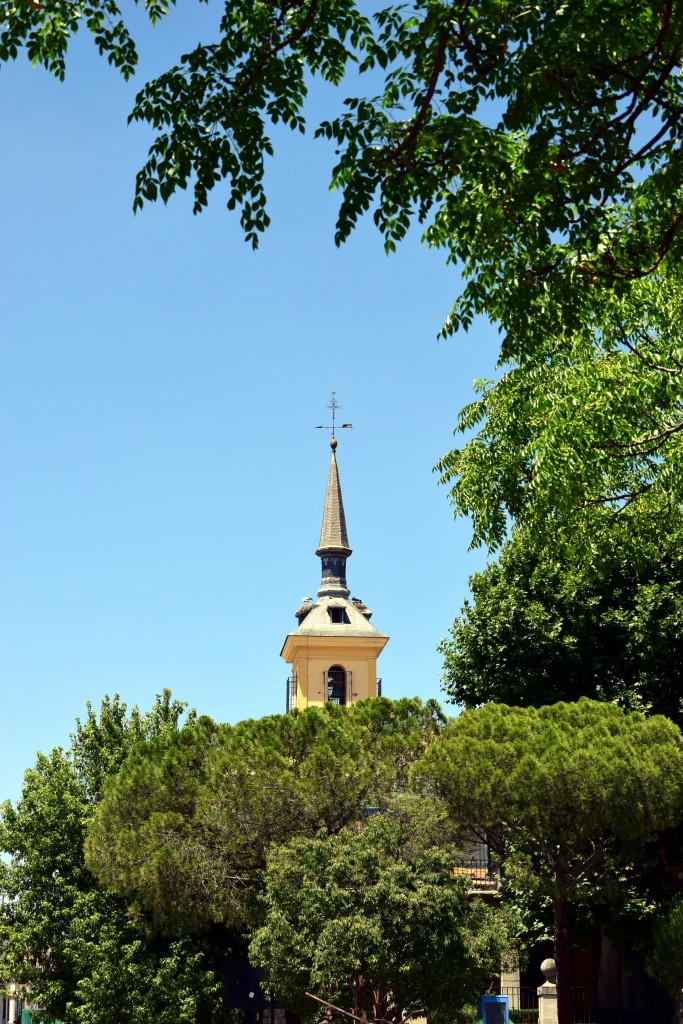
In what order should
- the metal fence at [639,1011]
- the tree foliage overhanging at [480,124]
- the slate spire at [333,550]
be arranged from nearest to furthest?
the tree foliage overhanging at [480,124] < the metal fence at [639,1011] < the slate spire at [333,550]

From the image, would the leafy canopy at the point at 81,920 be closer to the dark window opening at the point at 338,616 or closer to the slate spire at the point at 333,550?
the dark window opening at the point at 338,616

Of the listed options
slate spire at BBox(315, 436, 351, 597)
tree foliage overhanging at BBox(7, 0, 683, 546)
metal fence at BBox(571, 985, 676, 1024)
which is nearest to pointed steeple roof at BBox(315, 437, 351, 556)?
slate spire at BBox(315, 436, 351, 597)

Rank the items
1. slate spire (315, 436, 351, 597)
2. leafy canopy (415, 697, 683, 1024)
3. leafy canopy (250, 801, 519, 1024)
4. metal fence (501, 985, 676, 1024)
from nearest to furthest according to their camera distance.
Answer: leafy canopy (250, 801, 519, 1024) < leafy canopy (415, 697, 683, 1024) < metal fence (501, 985, 676, 1024) < slate spire (315, 436, 351, 597)

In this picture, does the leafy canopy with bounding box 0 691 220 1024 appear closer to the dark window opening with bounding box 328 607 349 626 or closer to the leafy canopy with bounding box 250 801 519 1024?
the leafy canopy with bounding box 250 801 519 1024

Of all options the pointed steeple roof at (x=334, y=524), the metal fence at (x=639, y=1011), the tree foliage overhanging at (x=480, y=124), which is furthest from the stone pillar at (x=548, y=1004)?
the pointed steeple roof at (x=334, y=524)

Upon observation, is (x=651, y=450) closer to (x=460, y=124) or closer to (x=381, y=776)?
(x=460, y=124)

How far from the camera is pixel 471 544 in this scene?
21125 millimetres

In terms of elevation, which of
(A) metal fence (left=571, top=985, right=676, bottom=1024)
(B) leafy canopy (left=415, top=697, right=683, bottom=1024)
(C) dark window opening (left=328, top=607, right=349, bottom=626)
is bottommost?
(A) metal fence (left=571, top=985, right=676, bottom=1024)

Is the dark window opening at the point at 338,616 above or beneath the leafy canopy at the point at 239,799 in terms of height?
above

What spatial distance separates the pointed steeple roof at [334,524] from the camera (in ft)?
213

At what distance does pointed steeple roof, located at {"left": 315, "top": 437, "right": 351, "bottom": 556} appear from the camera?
6494 centimetres

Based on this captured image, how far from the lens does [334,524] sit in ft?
214

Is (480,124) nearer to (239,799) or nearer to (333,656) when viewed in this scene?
(239,799)

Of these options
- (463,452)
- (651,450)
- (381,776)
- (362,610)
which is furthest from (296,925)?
(362,610)
